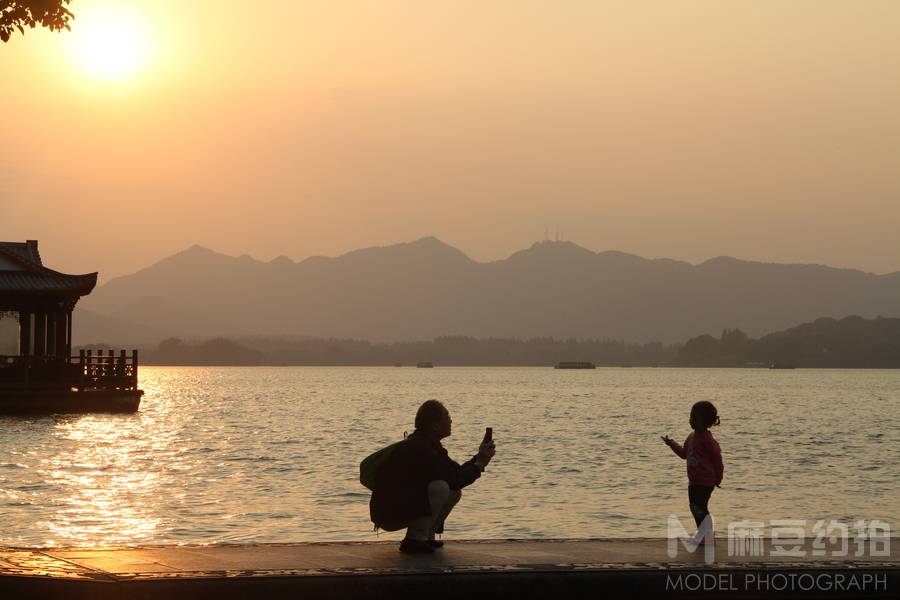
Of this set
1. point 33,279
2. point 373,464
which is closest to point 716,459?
point 373,464

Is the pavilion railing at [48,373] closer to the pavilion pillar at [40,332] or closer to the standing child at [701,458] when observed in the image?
the pavilion pillar at [40,332]

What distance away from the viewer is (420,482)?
1234cm

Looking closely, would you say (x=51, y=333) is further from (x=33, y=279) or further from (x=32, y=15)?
(x=32, y=15)

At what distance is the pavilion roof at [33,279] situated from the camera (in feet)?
194

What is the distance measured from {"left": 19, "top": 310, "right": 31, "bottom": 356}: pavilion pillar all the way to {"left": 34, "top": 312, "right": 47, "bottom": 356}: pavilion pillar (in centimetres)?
52

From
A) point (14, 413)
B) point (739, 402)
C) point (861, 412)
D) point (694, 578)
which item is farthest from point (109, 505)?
point (739, 402)

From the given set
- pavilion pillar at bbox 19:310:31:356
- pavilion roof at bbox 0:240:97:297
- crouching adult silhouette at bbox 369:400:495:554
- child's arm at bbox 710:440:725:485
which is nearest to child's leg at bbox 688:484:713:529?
child's arm at bbox 710:440:725:485

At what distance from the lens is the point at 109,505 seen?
3048cm

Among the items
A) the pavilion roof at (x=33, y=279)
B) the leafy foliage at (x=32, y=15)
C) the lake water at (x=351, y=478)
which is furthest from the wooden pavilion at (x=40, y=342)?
the leafy foliage at (x=32, y=15)

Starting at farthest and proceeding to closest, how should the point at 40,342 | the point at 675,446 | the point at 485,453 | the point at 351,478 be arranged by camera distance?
the point at 40,342
the point at 351,478
the point at 675,446
the point at 485,453

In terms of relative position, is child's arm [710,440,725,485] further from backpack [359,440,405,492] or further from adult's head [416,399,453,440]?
backpack [359,440,405,492]

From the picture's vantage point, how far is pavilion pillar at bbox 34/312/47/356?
2408 inches

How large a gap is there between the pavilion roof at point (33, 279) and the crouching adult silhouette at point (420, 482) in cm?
5002

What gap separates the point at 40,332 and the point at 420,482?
52.7 metres
